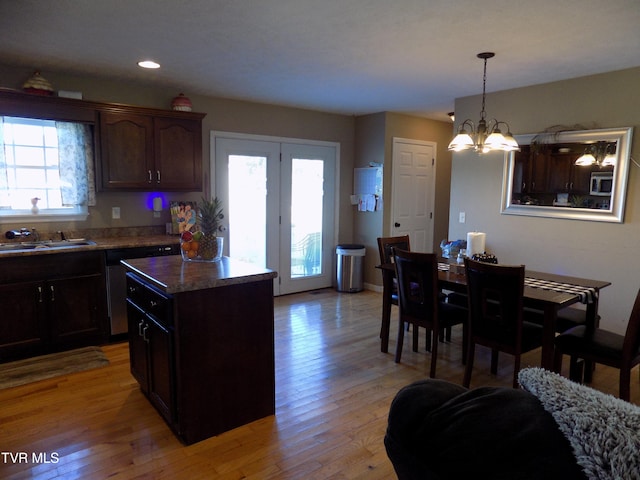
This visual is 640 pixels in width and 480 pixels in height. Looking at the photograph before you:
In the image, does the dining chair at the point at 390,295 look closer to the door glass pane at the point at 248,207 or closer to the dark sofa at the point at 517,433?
the door glass pane at the point at 248,207

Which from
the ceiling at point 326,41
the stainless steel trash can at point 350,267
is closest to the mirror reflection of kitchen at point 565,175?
the ceiling at point 326,41

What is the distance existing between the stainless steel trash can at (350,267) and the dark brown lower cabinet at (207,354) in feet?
10.9

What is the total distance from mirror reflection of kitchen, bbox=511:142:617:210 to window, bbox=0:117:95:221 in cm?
423

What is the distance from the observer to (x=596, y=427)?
0.79 meters

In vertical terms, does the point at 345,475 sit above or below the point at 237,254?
below

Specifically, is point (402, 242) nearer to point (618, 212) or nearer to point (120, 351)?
point (618, 212)

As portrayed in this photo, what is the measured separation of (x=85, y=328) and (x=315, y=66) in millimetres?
3027

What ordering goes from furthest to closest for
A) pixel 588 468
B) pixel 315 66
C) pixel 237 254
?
pixel 237 254 < pixel 315 66 < pixel 588 468

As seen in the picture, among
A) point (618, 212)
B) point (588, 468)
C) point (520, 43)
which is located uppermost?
point (520, 43)

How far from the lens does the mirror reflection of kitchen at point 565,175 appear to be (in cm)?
378

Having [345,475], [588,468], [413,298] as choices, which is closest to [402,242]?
[413,298]

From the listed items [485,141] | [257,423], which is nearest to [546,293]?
[485,141]

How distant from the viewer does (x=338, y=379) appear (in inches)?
129

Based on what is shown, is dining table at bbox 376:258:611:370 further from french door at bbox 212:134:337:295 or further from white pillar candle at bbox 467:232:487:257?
french door at bbox 212:134:337:295
